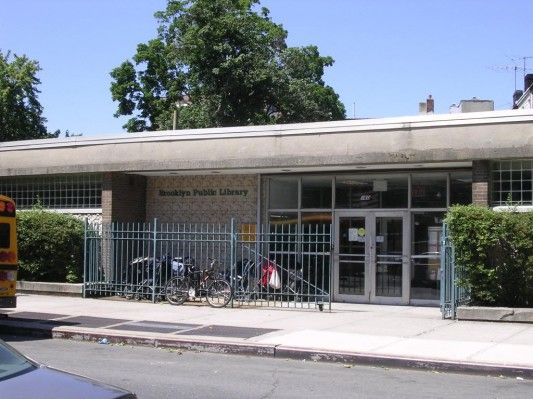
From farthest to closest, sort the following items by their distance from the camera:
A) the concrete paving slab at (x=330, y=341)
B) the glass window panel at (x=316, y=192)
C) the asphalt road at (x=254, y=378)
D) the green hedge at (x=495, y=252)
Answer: the glass window panel at (x=316, y=192), the green hedge at (x=495, y=252), the concrete paving slab at (x=330, y=341), the asphalt road at (x=254, y=378)

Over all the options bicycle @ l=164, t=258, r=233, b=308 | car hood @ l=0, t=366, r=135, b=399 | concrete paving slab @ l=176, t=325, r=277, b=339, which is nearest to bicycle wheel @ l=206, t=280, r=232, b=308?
bicycle @ l=164, t=258, r=233, b=308

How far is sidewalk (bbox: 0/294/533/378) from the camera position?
10.2m

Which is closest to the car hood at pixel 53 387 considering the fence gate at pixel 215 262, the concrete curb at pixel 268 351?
the concrete curb at pixel 268 351

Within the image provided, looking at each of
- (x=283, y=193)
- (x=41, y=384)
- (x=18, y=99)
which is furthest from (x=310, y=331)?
(x=18, y=99)

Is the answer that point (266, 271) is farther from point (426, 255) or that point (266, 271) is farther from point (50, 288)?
point (50, 288)

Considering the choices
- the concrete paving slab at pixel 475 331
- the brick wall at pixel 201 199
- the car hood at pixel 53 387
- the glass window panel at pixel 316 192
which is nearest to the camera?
the car hood at pixel 53 387

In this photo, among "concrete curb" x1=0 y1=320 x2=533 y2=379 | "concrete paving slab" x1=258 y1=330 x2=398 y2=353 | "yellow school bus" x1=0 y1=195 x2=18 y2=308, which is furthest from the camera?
"yellow school bus" x1=0 y1=195 x2=18 y2=308

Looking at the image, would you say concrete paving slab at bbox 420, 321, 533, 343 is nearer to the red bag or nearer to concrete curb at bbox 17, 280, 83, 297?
the red bag

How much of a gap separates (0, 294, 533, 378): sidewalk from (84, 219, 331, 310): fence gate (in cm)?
84

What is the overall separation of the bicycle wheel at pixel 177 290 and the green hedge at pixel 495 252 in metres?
6.41

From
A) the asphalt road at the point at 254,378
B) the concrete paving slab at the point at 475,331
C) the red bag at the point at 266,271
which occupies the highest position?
the red bag at the point at 266,271

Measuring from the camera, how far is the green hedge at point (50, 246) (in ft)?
62.3

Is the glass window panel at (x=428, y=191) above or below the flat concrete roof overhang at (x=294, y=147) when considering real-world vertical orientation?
below

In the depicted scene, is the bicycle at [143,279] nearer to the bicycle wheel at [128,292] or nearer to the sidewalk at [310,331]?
the bicycle wheel at [128,292]
